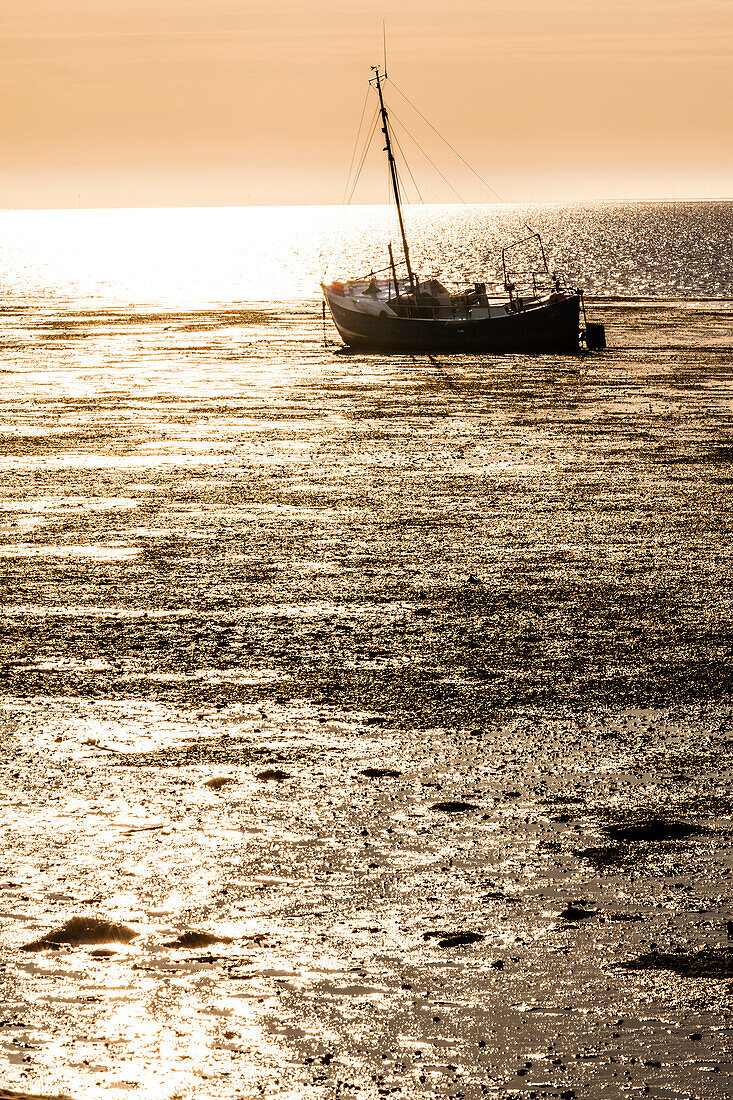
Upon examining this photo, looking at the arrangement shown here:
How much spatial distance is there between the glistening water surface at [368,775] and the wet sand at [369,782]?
1.0 inches

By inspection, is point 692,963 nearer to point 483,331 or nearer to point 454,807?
point 454,807

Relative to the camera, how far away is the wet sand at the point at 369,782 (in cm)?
554

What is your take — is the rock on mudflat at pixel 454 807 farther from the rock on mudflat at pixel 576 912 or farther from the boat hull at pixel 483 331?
the boat hull at pixel 483 331

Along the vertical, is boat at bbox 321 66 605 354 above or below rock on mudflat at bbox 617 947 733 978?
above

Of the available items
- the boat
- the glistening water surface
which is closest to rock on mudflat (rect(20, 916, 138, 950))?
the glistening water surface

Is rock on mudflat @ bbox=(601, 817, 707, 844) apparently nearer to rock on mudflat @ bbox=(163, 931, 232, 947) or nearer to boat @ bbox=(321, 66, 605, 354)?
rock on mudflat @ bbox=(163, 931, 232, 947)

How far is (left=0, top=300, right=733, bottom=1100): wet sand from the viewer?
5535 mm

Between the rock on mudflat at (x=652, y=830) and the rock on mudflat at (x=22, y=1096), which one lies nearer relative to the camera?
the rock on mudflat at (x=22, y=1096)

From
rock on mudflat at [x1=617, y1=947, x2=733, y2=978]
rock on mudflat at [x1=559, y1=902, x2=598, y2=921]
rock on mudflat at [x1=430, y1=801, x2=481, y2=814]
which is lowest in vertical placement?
rock on mudflat at [x1=617, y1=947, x2=733, y2=978]

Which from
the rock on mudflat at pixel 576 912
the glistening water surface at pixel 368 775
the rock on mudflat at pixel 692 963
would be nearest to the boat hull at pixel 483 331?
the glistening water surface at pixel 368 775

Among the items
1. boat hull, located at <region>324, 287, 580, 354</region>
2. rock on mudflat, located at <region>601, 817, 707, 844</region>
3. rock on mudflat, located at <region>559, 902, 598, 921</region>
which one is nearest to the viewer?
rock on mudflat, located at <region>559, 902, 598, 921</region>

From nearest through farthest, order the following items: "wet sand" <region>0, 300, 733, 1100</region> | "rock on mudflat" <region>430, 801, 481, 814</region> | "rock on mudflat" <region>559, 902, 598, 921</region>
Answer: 1. "wet sand" <region>0, 300, 733, 1100</region>
2. "rock on mudflat" <region>559, 902, 598, 921</region>
3. "rock on mudflat" <region>430, 801, 481, 814</region>

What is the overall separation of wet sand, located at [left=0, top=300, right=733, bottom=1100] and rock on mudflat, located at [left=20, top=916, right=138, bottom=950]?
0.15ft

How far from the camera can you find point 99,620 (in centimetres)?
1224
